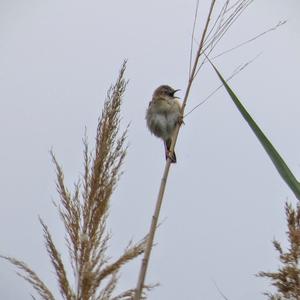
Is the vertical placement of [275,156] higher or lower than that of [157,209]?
lower

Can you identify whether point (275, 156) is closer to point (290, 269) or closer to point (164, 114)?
point (290, 269)

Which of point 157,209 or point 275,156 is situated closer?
point 275,156

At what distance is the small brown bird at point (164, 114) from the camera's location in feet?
18.0

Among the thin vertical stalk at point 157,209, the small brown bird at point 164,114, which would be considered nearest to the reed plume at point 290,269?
the thin vertical stalk at point 157,209

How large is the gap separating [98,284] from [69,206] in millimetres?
283

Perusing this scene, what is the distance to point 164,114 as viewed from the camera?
557 cm

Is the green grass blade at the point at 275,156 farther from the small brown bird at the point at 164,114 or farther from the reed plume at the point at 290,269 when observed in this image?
the small brown bird at the point at 164,114

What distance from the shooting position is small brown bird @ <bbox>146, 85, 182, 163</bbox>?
5.50m

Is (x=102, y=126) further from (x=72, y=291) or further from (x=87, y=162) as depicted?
(x=72, y=291)

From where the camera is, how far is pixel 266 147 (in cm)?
107

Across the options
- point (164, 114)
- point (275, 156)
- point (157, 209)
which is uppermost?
point (164, 114)

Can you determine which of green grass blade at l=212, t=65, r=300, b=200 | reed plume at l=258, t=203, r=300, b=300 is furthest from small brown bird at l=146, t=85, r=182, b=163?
green grass blade at l=212, t=65, r=300, b=200

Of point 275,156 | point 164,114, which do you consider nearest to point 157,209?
point 275,156

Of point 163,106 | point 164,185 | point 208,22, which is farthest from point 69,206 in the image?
point 163,106
